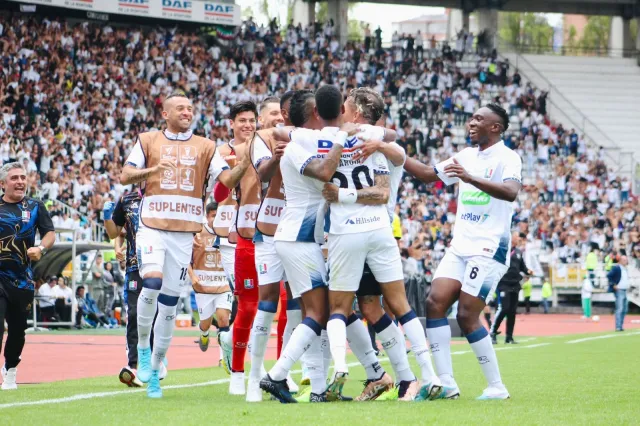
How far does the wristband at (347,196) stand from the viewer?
8.41 metres

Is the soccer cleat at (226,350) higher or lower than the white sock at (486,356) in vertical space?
lower

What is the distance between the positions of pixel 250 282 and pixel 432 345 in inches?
66.4

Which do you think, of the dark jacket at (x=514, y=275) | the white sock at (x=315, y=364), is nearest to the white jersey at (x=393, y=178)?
the white sock at (x=315, y=364)

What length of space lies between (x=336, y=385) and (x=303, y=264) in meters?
0.92

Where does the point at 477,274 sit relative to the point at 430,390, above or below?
above

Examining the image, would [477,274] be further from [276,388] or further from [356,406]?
[276,388]

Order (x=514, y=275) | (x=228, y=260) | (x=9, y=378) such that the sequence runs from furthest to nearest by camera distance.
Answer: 1. (x=514, y=275)
2. (x=228, y=260)
3. (x=9, y=378)

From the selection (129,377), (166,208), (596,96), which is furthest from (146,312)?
(596,96)

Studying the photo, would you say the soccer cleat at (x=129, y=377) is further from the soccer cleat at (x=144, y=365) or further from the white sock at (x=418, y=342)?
the white sock at (x=418, y=342)

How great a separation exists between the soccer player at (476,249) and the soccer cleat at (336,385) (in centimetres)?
87

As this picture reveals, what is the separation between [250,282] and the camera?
9820mm

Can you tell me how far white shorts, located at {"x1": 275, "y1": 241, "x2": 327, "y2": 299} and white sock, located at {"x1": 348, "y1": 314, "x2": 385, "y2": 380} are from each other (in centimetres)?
53

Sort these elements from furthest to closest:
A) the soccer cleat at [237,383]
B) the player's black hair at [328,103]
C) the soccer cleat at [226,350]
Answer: the soccer cleat at [226,350]
the soccer cleat at [237,383]
the player's black hair at [328,103]

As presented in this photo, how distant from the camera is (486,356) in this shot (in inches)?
356
